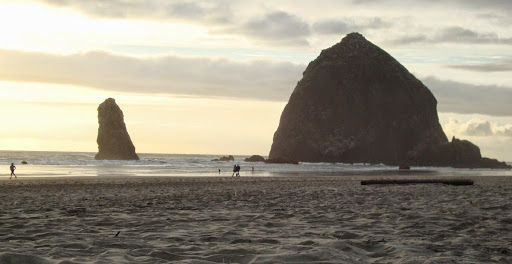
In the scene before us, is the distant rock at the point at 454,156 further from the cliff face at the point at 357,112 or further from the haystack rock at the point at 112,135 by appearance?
the haystack rock at the point at 112,135

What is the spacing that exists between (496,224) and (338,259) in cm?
505

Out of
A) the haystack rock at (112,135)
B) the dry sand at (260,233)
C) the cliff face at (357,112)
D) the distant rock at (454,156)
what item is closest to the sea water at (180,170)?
the distant rock at (454,156)

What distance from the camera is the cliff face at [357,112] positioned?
421ft

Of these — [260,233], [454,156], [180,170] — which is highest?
[454,156]

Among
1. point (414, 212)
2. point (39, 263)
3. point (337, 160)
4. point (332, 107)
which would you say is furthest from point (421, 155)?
point (39, 263)

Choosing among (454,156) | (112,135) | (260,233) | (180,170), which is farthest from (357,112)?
(260,233)

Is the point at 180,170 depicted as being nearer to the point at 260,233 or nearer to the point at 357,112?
the point at 260,233

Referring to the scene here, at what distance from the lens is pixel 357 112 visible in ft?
441

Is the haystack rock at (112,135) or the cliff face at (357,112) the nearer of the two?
the haystack rock at (112,135)

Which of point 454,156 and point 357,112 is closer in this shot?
point 454,156

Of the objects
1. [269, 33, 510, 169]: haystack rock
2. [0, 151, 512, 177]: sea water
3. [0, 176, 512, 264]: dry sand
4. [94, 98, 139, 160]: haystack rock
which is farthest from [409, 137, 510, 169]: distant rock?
[0, 176, 512, 264]: dry sand

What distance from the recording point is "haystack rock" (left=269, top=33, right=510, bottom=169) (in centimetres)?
12825

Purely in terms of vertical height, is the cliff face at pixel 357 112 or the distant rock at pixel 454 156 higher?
the cliff face at pixel 357 112

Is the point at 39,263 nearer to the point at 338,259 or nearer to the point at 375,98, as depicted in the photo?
the point at 338,259
